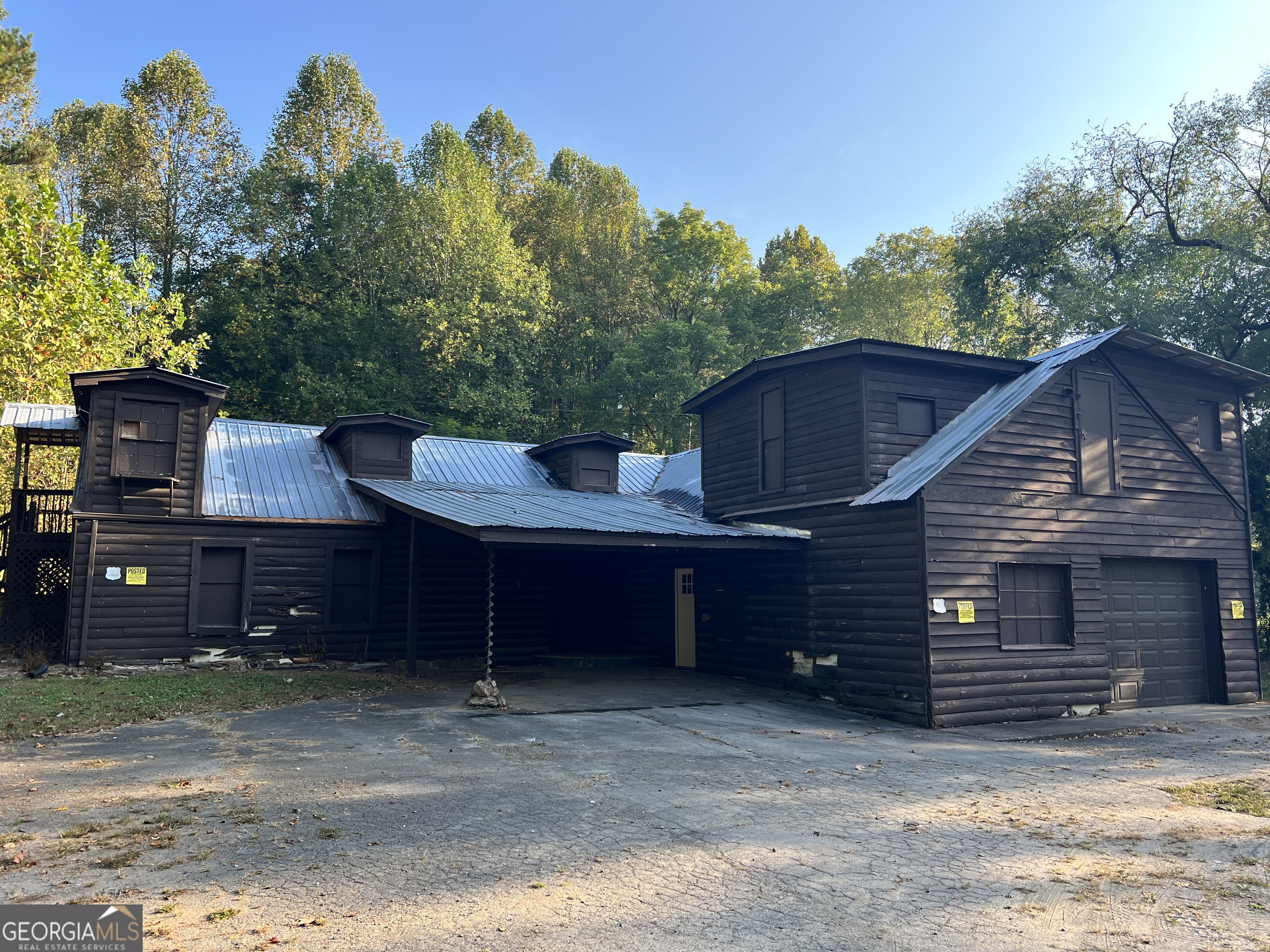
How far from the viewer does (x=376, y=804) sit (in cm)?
721

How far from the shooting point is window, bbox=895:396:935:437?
1473cm

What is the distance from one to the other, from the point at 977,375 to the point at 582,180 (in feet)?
104

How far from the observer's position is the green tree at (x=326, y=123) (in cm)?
3572

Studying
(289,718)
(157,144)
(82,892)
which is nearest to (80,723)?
(289,718)

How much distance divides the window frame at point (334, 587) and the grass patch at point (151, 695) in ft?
4.26

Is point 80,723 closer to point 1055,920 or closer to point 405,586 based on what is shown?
point 405,586

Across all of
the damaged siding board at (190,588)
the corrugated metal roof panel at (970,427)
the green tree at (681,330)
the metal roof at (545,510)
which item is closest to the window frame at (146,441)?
the damaged siding board at (190,588)

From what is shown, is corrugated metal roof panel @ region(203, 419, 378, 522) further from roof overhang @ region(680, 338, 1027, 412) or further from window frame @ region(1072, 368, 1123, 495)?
window frame @ region(1072, 368, 1123, 495)

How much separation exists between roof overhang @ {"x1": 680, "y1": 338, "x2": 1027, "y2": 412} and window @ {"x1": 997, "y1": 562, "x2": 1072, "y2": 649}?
380cm

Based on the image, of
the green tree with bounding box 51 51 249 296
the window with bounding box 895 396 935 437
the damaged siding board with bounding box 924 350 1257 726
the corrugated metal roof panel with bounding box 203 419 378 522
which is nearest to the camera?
the damaged siding board with bounding box 924 350 1257 726

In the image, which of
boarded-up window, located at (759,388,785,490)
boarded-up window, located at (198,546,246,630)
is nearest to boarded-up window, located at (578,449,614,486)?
boarded-up window, located at (759,388,785,490)

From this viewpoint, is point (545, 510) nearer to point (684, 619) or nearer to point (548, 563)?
point (548, 563)

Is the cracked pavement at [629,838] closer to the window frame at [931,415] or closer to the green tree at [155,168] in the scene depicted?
the window frame at [931,415]

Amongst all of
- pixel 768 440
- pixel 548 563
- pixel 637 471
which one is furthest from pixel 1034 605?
pixel 637 471
